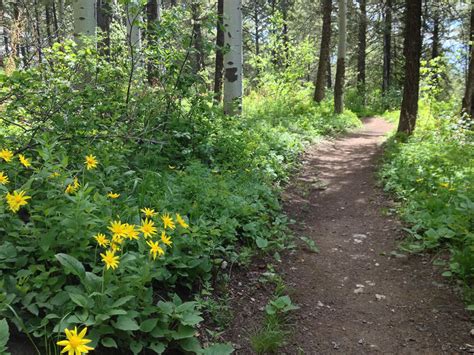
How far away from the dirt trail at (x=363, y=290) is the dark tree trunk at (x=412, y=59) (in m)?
3.87

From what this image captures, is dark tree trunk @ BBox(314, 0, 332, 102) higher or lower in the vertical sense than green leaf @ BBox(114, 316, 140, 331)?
higher

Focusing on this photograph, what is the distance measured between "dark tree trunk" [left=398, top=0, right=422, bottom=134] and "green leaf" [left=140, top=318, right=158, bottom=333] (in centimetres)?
865

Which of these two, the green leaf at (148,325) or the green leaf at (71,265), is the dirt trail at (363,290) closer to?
the green leaf at (148,325)

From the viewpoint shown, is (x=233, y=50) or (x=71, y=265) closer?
(x=71, y=265)

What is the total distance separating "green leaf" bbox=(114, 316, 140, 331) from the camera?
1.99m

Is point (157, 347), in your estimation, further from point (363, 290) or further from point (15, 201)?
point (363, 290)

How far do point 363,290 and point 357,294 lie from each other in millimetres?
96

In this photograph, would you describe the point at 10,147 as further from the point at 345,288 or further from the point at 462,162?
the point at 462,162

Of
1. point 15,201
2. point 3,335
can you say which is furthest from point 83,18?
point 3,335

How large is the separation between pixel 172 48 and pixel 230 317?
4091 millimetres

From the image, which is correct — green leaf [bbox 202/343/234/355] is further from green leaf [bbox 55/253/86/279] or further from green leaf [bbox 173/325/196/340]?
green leaf [bbox 55/253/86/279]

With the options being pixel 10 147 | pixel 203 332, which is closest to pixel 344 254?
pixel 203 332

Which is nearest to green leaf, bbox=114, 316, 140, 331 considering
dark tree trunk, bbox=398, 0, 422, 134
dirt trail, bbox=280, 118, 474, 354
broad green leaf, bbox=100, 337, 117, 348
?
broad green leaf, bbox=100, 337, 117, 348

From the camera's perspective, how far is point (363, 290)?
371 cm
